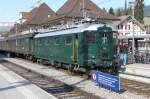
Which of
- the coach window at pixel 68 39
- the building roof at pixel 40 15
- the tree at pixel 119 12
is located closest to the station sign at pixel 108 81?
the coach window at pixel 68 39

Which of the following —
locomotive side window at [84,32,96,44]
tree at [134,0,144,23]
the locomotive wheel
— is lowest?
the locomotive wheel

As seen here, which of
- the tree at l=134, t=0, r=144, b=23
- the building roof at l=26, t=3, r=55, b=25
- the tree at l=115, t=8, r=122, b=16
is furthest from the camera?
the tree at l=115, t=8, r=122, b=16

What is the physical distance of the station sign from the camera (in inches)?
661

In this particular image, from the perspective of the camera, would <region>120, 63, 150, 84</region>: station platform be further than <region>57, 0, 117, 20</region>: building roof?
No

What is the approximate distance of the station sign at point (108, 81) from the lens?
55.1 ft

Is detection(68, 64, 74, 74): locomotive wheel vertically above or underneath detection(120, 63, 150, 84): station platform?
above

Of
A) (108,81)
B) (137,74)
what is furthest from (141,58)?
(108,81)

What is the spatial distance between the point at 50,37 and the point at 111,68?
8573mm

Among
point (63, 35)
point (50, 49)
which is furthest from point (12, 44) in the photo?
point (63, 35)

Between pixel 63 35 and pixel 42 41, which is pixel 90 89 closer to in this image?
pixel 63 35

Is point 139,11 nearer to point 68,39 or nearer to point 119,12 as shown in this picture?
point 119,12

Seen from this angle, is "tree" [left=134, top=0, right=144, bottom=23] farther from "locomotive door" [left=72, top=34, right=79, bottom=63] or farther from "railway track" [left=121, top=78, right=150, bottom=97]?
"railway track" [left=121, top=78, right=150, bottom=97]

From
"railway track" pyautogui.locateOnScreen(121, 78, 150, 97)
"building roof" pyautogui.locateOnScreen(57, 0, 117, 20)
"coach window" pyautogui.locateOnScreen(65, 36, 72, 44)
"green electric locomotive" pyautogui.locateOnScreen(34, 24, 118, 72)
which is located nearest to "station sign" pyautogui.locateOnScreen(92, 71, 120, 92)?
"railway track" pyautogui.locateOnScreen(121, 78, 150, 97)

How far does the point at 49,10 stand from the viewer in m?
108
